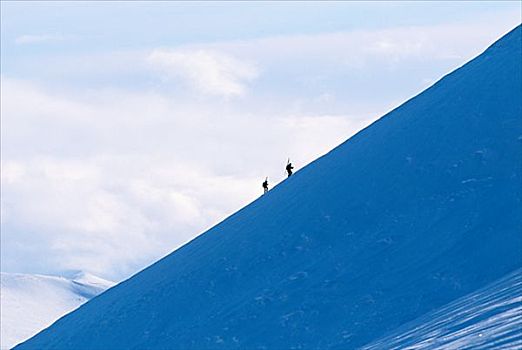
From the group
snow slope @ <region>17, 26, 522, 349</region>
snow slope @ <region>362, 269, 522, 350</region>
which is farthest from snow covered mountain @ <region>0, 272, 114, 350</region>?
snow slope @ <region>362, 269, 522, 350</region>

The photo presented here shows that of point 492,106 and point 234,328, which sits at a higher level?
point 492,106

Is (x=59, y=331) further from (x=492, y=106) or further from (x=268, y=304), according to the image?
(x=492, y=106)

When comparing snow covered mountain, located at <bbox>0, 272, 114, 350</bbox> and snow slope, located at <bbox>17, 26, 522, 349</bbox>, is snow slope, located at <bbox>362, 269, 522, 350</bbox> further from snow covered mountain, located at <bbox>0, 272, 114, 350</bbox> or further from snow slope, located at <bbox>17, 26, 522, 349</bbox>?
snow covered mountain, located at <bbox>0, 272, 114, 350</bbox>

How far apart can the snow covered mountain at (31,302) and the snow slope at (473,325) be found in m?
112

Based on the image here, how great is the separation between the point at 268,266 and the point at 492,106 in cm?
922

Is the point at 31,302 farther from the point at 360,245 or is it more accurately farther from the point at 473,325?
the point at 473,325

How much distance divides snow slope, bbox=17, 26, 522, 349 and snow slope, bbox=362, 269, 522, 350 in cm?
302

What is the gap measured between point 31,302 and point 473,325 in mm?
155281

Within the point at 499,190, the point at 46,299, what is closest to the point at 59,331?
the point at 499,190

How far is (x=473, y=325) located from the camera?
21094 millimetres

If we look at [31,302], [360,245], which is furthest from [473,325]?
[31,302]

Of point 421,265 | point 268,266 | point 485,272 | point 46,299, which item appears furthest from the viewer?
point 46,299

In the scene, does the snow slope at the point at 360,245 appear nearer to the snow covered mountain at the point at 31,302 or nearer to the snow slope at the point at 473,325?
the snow slope at the point at 473,325

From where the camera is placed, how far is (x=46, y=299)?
17725cm
